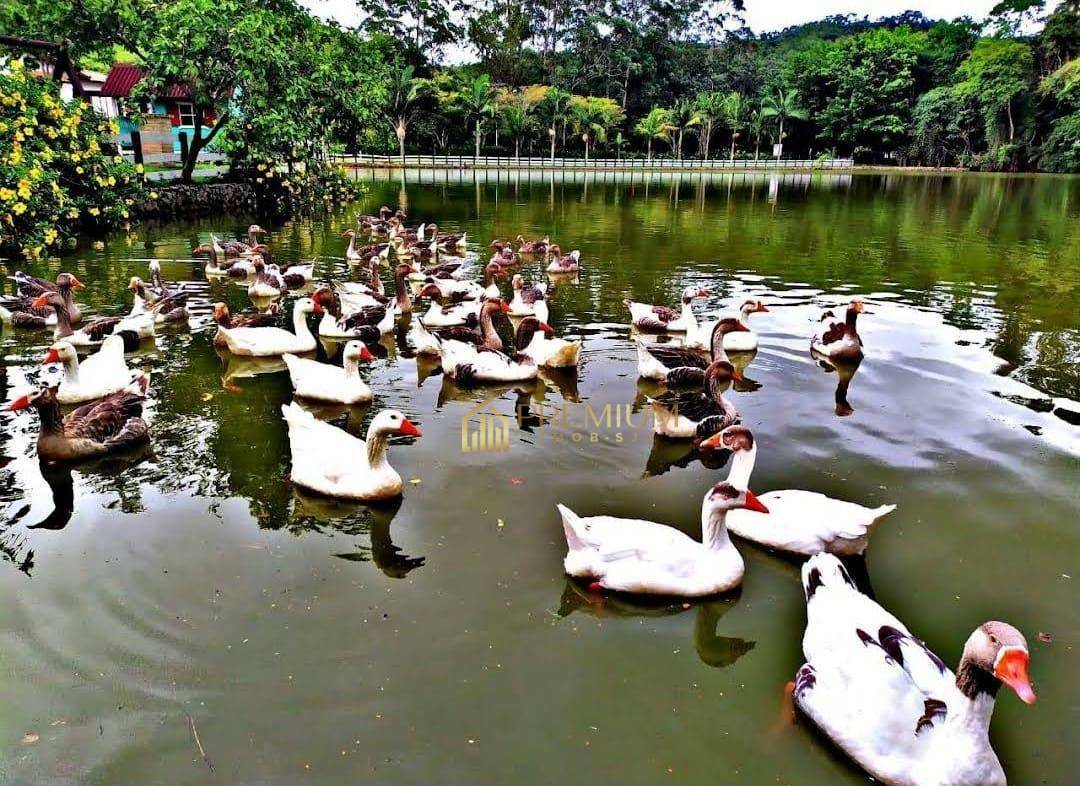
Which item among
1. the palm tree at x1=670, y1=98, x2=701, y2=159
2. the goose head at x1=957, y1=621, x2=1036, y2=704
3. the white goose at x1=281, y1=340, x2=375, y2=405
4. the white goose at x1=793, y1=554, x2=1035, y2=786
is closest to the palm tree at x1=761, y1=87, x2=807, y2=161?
the palm tree at x1=670, y1=98, x2=701, y2=159

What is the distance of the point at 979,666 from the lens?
12.4 feet

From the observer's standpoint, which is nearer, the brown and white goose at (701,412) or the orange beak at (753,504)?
the orange beak at (753,504)

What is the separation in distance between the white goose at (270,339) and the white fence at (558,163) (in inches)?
2050

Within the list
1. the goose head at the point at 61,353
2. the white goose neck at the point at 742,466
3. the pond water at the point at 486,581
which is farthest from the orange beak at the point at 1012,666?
the goose head at the point at 61,353

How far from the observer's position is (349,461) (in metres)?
6.68

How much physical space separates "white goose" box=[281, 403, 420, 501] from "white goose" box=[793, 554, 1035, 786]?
3640mm

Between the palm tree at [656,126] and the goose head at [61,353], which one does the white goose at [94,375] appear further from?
the palm tree at [656,126]

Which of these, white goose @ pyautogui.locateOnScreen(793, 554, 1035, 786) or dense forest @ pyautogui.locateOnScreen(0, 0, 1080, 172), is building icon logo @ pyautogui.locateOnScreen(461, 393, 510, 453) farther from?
dense forest @ pyautogui.locateOnScreen(0, 0, 1080, 172)

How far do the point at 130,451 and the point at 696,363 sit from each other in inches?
260

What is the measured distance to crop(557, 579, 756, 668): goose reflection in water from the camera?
5.05m

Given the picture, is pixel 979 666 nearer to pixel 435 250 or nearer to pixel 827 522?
pixel 827 522

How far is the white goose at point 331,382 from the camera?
29.2ft

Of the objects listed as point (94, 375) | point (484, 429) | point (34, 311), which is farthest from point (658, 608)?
point (34, 311)

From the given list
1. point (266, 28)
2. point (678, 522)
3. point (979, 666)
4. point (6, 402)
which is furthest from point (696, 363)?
point (266, 28)
